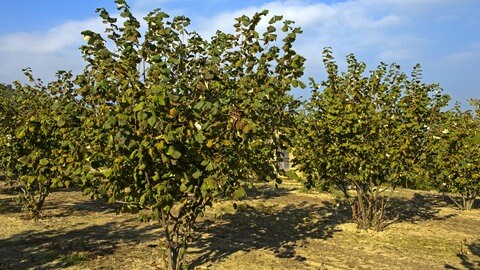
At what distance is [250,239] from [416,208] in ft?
28.0

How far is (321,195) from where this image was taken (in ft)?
57.9

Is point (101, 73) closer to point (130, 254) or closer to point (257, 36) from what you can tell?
point (257, 36)

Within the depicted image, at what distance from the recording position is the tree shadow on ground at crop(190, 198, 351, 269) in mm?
8617

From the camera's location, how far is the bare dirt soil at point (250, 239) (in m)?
7.75

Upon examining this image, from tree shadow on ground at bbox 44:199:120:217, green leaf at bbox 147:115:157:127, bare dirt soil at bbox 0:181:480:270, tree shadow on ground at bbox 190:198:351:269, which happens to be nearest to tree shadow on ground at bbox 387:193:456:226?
bare dirt soil at bbox 0:181:480:270

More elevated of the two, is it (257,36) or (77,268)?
(257,36)

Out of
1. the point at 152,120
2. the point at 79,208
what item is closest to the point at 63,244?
the point at 79,208

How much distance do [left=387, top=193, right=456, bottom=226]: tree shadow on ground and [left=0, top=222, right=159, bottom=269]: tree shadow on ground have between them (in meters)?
7.18

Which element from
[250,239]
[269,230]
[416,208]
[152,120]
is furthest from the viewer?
[416,208]

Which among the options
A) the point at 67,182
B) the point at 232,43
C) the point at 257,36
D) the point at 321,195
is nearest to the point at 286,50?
the point at 257,36

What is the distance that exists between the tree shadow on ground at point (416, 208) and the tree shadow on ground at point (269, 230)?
1.55 metres

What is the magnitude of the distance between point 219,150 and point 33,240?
5947 millimetres

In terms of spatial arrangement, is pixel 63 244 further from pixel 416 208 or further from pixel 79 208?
pixel 416 208

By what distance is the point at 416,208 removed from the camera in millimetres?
15305
